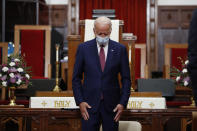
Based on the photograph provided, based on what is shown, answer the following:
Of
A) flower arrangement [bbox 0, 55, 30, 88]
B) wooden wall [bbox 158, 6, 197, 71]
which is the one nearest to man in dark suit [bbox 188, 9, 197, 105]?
flower arrangement [bbox 0, 55, 30, 88]

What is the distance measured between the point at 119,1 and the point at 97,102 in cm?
672

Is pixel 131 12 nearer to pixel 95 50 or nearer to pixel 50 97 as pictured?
pixel 50 97

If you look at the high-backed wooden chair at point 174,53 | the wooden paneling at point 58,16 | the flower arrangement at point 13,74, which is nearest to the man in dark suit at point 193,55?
the flower arrangement at point 13,74

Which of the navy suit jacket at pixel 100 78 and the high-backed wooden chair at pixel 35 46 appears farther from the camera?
the high-backed wooden chair at pixel 35 46

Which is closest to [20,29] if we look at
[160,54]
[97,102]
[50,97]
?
[50,97]

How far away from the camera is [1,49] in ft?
19.4

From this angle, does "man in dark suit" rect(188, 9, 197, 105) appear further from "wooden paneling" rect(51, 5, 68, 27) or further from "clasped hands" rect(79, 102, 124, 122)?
"wooden paneling" rect(51, 5, 68, 27)

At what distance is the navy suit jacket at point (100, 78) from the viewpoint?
8.33 feet

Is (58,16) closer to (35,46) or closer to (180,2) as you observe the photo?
(35,46)

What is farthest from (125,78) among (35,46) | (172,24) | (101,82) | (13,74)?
(172,24)

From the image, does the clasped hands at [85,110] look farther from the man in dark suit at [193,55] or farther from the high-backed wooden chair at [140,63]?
the high-backed wooden chair at [140,63]

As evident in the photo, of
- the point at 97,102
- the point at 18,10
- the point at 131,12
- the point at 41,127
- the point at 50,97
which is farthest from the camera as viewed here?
the point at 131,12

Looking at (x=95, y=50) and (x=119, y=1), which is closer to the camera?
(x=95, y=50)

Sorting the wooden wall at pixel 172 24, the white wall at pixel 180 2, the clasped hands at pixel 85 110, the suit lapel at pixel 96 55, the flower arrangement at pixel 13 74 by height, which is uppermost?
the white wall at pixel 180 2
